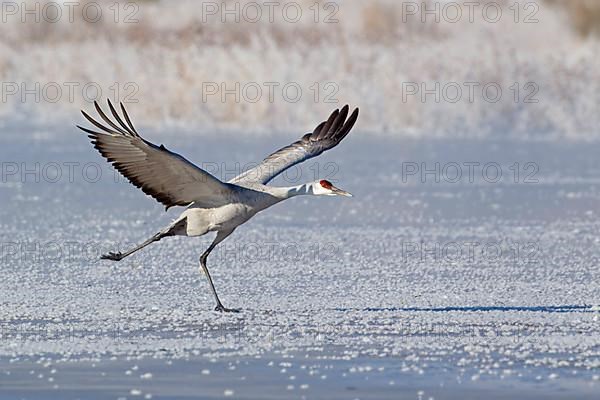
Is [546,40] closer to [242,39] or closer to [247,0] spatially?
[242,39]

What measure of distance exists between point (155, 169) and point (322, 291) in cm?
141

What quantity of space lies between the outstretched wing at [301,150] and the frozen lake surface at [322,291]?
70cm

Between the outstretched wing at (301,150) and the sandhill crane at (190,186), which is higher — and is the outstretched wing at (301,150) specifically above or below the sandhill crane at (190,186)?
above

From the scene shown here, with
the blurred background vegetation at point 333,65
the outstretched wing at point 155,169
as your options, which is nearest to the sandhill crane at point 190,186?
the outstretched wing at point 155,169

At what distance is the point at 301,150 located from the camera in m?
9.41

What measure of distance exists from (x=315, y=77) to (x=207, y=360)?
55.9 ft

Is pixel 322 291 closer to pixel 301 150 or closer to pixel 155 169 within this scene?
pixel 301 150

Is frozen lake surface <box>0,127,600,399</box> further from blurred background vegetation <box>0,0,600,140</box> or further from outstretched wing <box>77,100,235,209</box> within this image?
blurred background vegetation <box>0,0,600,140</box>

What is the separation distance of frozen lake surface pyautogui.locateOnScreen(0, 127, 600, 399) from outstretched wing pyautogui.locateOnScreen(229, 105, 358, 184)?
0.70 meters

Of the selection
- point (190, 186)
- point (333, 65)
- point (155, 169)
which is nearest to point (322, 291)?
point (190, 186)

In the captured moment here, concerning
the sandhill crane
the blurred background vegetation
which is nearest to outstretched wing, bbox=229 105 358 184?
the sandhill crane

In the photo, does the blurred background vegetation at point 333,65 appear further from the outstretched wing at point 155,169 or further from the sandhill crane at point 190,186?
the outstretched wing at point 155,169

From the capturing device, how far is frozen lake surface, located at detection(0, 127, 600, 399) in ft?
20.9

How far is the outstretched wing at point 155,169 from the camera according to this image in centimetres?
802
